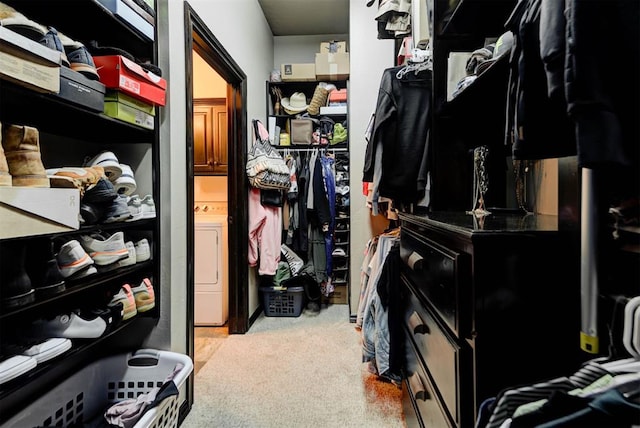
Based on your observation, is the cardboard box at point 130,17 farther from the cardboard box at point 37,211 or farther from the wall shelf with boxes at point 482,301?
the wall shelf with boxes at point 482,301

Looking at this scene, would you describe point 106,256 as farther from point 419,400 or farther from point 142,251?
point 419,400

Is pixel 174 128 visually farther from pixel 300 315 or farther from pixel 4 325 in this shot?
pixel 300 315

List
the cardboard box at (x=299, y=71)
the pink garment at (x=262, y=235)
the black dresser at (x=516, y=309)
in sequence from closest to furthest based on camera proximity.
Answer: the black dresser at (x=516, y=309)
the pink garment at (x=262, y=235)
the cardboard box at (x=299, y=71)

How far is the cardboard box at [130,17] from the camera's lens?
1.14 m

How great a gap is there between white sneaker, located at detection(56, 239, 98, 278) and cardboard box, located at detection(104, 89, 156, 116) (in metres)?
0.50

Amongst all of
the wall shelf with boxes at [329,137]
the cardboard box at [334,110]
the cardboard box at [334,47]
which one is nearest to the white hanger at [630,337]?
the wall shelf with boxes at [329,137]

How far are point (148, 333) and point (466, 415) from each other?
1341 millimetres

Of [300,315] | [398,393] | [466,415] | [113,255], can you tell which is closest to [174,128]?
[113,255]

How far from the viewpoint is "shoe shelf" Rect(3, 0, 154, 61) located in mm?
1084

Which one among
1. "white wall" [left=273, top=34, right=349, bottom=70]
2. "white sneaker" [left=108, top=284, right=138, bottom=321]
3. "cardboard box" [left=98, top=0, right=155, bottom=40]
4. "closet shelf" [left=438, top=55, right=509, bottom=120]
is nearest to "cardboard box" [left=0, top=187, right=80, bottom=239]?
"white sneaker" [left=108, top=284, right=138, bottom=321]

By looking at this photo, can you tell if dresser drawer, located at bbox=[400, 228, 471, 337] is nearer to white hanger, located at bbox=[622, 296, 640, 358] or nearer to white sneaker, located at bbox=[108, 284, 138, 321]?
white hanger, located at bbox=[622, 296, 640, 358]

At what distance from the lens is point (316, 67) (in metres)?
3.38

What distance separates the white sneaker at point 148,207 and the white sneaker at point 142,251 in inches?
4.2

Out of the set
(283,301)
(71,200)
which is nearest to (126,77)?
(71,200)
